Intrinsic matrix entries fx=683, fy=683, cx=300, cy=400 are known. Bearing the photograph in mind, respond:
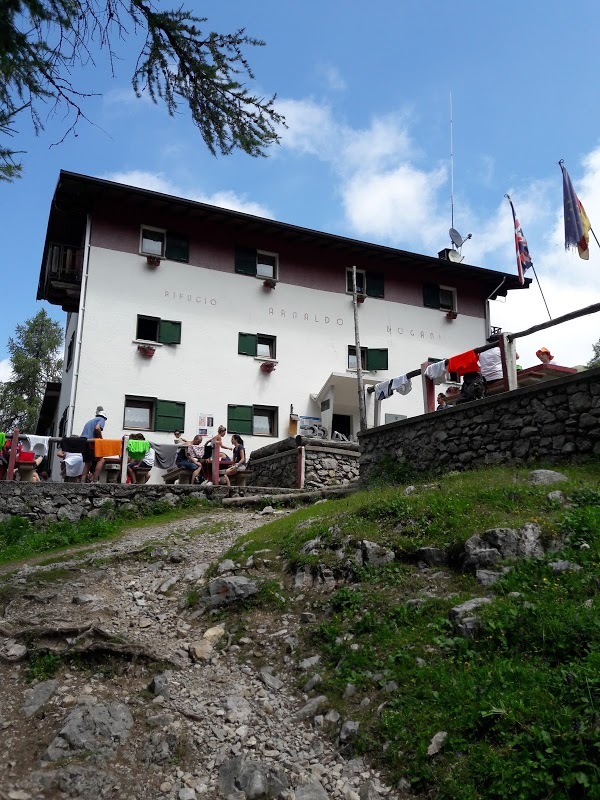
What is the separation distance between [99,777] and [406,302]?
84.0 ft

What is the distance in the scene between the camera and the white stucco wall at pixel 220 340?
23.1 meters

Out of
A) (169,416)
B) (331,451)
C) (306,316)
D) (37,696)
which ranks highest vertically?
(306,316)

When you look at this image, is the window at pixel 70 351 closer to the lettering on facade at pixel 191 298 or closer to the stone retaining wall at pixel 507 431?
the lettering on facade at pixel 191 298

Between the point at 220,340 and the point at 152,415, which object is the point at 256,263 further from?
the point at 152,415

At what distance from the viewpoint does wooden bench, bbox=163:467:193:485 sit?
1812 centimetres

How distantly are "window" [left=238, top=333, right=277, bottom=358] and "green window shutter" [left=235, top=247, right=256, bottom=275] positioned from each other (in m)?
2.55

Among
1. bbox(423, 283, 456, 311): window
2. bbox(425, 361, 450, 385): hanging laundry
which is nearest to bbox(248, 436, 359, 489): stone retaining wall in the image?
bbox(425, 361, 450, 385): hanging laundry

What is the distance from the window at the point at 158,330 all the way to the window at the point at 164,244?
247cm

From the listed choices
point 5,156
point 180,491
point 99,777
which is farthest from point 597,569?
point 180,491

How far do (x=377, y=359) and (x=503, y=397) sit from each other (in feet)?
51.4

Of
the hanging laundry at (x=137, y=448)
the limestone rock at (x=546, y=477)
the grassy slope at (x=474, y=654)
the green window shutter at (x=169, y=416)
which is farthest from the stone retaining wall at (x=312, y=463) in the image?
the grassy slope at (x=474, y=654)

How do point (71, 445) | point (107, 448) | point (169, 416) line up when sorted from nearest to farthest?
point (71, 445), point (107, 448), point (169, 416)

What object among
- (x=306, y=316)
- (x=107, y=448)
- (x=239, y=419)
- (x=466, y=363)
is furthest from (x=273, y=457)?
(x=306, y=316)

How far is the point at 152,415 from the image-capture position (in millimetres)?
23375
